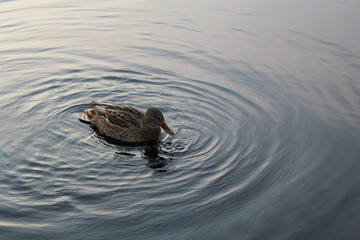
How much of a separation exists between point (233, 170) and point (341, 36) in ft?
26.3

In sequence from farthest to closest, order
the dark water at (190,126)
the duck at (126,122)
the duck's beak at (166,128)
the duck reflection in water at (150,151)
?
the duck at (126,122)
the duck's beak at (166,128)
the duck reflection in water at (150,151)
the dark water at (190,126)

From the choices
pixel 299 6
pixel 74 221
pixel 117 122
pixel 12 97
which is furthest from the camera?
pixel 299 6

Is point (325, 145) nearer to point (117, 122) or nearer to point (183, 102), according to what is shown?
point (183, 102)

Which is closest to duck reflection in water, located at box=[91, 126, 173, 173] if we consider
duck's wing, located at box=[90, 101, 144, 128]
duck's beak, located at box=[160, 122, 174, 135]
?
duck's beak, located at box=[160, 122, 174, 135]

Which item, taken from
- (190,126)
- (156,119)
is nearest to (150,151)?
(156,119)

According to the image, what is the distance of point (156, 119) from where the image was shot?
8297 millimetres

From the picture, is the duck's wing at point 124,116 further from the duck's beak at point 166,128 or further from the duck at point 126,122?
the duck's beak at point 166,128

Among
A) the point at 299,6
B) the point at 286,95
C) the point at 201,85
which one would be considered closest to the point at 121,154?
the point at 201,85

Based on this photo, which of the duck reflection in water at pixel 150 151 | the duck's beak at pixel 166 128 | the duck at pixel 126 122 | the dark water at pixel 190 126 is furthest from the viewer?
the duck at pixel 126 122

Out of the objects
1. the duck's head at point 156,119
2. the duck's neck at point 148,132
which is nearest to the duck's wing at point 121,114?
the duck's neck at point 148,132

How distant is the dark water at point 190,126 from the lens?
5.96 metres

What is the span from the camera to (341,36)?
13.1 m

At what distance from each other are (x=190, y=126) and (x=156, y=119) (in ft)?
2.58

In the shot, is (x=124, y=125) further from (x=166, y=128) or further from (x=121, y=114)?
(x=166, y=128)
